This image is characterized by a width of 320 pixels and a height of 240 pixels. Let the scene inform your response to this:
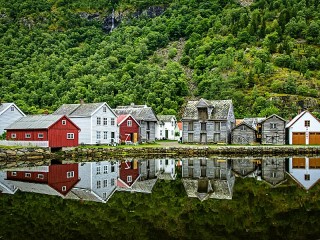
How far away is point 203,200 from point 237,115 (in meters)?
91.0

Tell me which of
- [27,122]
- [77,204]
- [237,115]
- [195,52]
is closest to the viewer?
[77,204]

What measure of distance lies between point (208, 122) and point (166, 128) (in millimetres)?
19202

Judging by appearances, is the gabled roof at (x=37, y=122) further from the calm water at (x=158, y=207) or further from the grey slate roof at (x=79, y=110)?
the calm water at (x=158, y=207)

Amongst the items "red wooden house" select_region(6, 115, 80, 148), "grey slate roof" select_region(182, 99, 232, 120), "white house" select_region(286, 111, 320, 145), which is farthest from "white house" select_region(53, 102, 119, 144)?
"white house" select_region(286, 111, 320, 145)

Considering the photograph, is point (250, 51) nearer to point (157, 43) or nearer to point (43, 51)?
point (157, 43)

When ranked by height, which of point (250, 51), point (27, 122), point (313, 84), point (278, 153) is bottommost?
point (278, 153)

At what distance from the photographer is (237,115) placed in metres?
109

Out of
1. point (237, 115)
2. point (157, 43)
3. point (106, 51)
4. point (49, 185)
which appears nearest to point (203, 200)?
point (49, 185)

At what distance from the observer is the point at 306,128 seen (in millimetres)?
66000

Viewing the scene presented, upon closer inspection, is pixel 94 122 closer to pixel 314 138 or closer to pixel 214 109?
pixel 214 109

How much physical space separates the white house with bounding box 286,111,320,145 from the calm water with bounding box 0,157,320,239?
39.7 meters

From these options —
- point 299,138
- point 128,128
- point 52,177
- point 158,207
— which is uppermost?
point 128,128

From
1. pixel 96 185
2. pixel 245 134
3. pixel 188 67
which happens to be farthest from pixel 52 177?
pixel 188 67

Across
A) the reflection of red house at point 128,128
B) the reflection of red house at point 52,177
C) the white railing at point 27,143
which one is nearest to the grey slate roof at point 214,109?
the reflection of red house at point 128,128
